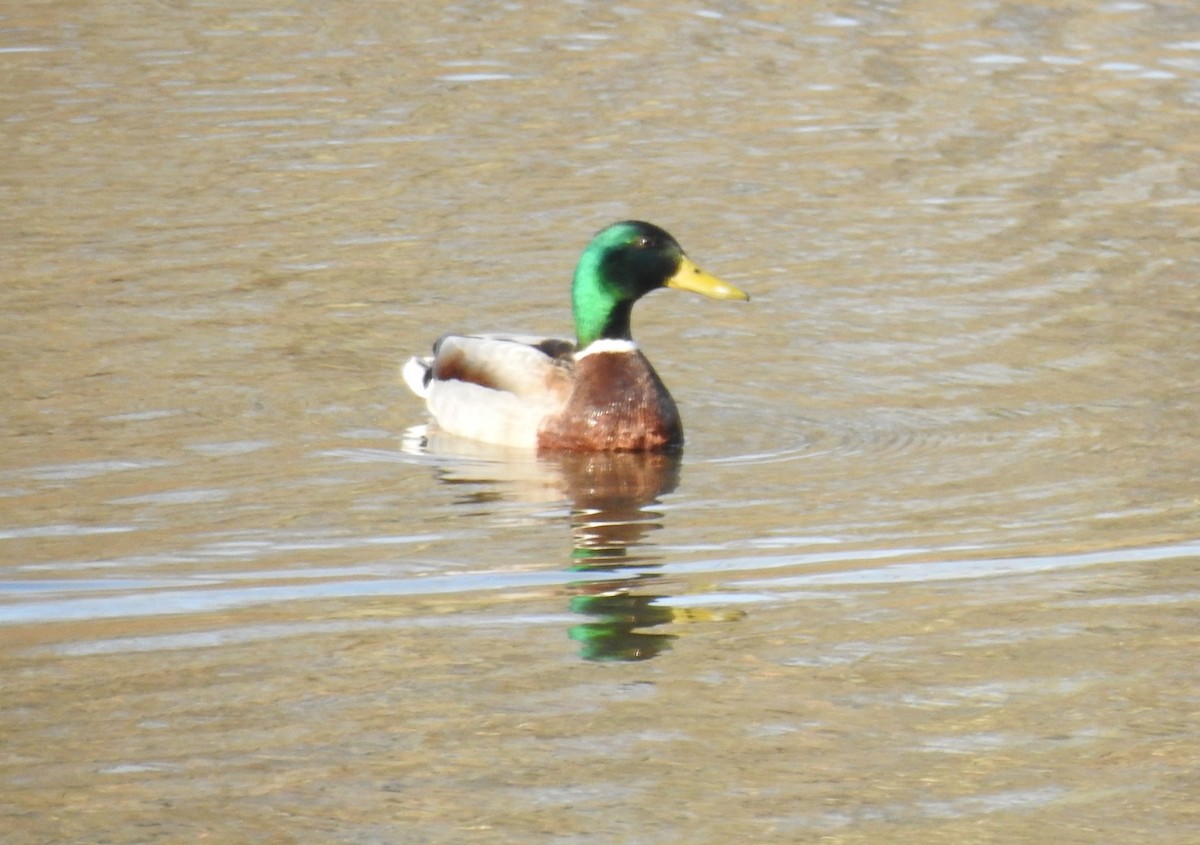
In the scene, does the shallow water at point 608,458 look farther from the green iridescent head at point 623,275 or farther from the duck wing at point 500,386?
the green iridescent head at point 623,275

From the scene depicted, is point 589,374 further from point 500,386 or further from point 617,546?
point 617,546

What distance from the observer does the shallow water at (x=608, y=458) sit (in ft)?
18.5

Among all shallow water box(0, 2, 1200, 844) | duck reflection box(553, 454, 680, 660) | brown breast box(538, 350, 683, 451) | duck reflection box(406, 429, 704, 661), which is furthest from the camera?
brown breast box(538, 350, 683, 451)

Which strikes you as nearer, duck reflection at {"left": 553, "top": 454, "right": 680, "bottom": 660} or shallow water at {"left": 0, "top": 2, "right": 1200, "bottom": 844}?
shallow water at {"left": 0, "top": 2, "right": 1200, "bottom": 844}

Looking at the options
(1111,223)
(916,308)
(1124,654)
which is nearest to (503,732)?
(1124,654)

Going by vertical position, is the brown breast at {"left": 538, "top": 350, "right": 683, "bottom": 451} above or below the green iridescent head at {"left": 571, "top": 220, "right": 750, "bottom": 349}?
below

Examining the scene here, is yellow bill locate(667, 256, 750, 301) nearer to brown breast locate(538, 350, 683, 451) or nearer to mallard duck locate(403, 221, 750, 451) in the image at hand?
mallard duck locate(403, 221, 750, 451)

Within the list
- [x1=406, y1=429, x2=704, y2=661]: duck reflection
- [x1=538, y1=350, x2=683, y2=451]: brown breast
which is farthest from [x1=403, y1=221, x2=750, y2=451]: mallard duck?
[x1=406, y1=429, x2=704, y2=661]: duck reflection

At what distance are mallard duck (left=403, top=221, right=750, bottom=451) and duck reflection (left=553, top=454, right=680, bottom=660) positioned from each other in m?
0.17

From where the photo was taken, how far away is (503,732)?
231 inches

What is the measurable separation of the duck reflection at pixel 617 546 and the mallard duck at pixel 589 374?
0.55 feet

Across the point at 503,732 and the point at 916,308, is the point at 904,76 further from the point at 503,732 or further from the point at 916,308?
the point at 503,732

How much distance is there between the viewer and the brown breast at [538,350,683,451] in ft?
32.9

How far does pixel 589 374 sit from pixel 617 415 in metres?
0.32
